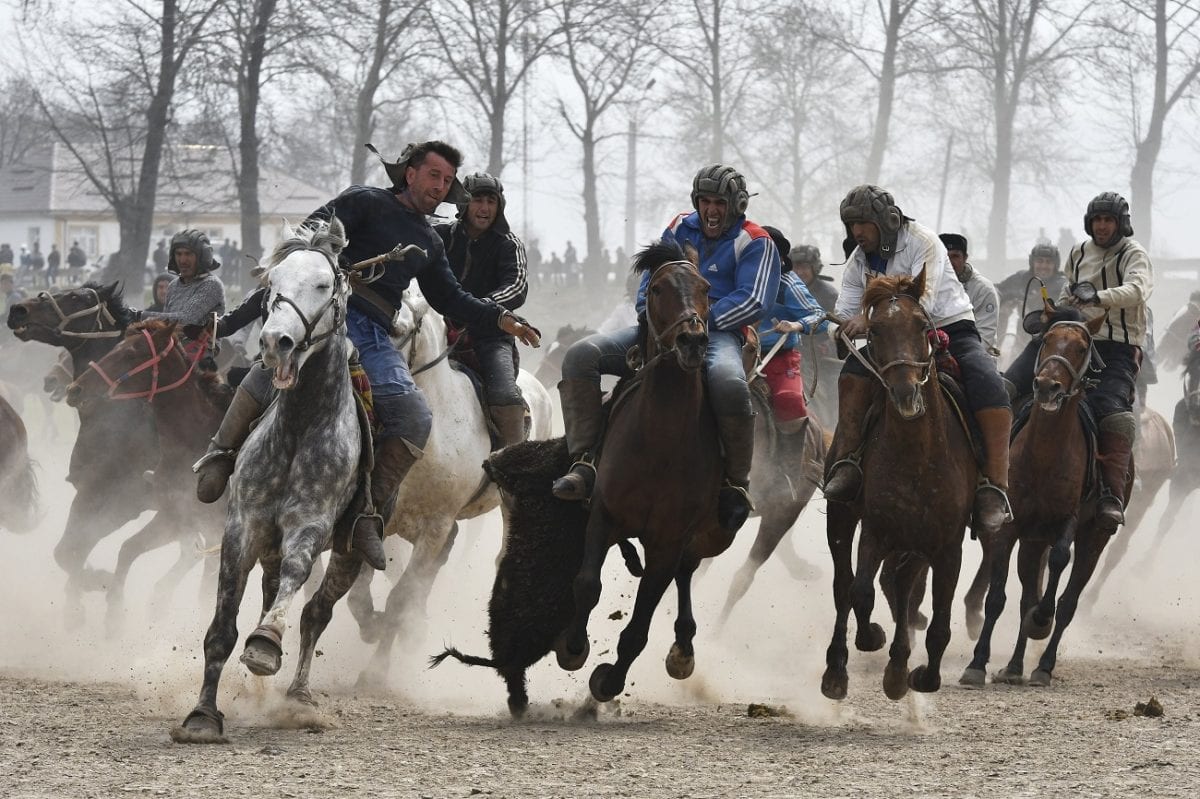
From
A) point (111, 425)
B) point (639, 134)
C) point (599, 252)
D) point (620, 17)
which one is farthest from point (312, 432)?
point (599, 252)

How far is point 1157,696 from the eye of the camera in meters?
9.17

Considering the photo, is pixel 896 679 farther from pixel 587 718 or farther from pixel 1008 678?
pixel 1008 678

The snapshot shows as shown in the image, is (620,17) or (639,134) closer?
(620,17)

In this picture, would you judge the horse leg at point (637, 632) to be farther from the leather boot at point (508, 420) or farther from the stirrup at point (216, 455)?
the leather boot at point (508, 420)

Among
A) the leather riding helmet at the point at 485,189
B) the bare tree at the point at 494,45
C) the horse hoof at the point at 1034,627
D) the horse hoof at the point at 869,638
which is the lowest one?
the horse hoof at the point at 869,638

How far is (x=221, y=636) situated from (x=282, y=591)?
13.1 inches

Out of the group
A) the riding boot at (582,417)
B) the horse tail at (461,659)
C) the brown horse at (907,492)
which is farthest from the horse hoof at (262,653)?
the brown horse at (907,492)

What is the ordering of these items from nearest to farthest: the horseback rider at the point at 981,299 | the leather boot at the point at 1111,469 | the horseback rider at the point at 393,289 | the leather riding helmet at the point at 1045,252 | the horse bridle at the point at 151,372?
the horseback rider at the point at 393,289 < the leather boot at the point at 1111,469 < the horseback rider at the point at 981,299 < the horse bridle at the point at 151,372 < the leather riding helmet at the point at 1045,252

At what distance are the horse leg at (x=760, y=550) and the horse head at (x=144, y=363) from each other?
4132 millimetres

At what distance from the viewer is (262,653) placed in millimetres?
7074

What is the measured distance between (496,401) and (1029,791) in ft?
15.9

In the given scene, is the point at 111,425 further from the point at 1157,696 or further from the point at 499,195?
the point at 1157,696

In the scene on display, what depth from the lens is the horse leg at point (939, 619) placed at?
27.2 ft

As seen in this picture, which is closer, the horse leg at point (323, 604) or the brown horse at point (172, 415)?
the horse leg at point (323, 604)
